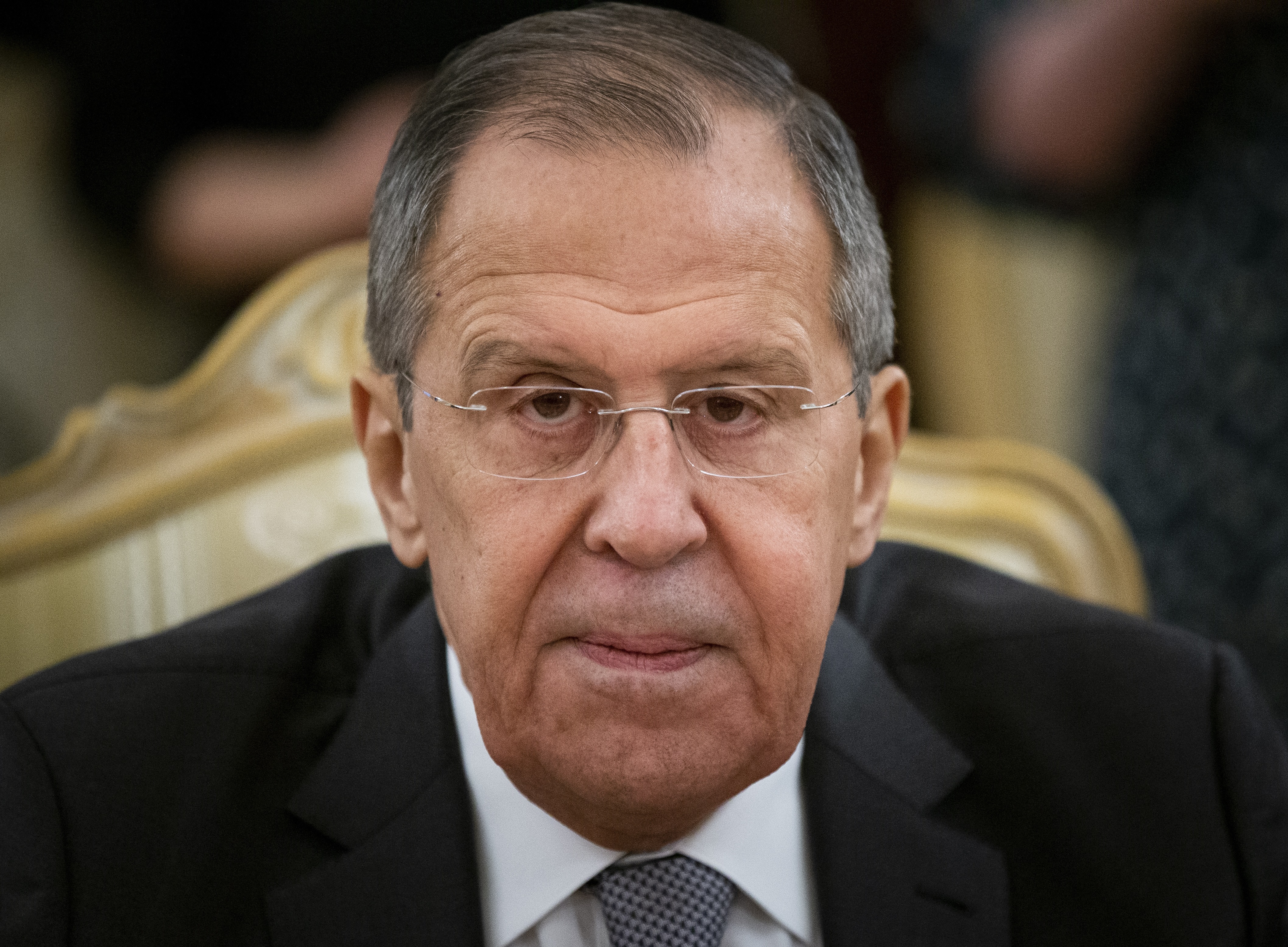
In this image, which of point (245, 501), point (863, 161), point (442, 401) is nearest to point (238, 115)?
point (245, 501)

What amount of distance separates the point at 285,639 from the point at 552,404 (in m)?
0.58

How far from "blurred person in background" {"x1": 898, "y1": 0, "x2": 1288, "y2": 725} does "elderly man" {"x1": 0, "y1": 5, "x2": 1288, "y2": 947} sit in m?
1.17

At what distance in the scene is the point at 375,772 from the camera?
1.36 metres

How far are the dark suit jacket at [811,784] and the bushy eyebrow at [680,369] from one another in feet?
1.51

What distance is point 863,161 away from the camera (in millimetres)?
2787

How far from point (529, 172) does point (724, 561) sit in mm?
433

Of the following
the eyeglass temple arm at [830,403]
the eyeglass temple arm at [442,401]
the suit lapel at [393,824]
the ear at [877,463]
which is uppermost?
the eyeglass temple arm at [442,401]

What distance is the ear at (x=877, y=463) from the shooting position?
138cm

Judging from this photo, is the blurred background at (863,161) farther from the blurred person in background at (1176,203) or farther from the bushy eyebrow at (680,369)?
the bushy eyebrow at (680,369)

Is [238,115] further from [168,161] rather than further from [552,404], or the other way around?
[552,404]

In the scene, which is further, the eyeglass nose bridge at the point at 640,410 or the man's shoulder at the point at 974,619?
the man's shoulder at the point at 974,619

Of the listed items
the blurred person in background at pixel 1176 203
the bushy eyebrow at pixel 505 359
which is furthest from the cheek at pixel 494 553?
the blurred person in background at pixel 1176 203

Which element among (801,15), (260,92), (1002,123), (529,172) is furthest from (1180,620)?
(260,92)

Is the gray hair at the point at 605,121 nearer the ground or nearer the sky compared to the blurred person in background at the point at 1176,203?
nearer the sky
